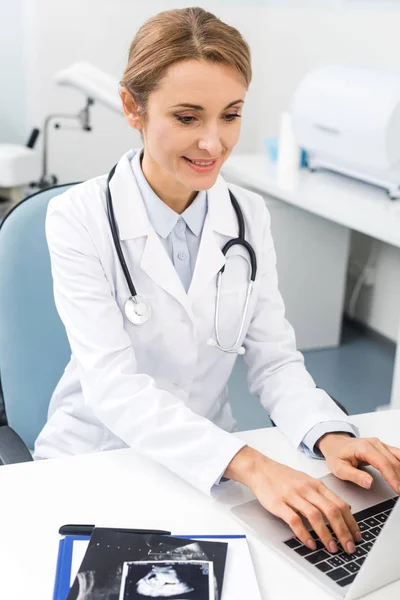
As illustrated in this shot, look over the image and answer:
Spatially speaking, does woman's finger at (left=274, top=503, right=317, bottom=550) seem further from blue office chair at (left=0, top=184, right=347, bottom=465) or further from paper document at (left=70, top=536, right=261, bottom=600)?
blue office chair at (left=0, top=184, right=347, bottom=465)

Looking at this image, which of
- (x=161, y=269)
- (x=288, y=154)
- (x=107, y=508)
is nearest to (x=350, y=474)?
(x=107, y=508)

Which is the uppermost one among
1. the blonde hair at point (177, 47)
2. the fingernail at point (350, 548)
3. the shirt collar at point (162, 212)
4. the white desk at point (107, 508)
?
the blonde hair at point (177, 47)

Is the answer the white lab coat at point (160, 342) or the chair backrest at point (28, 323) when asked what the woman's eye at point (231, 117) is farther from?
the chair backrest at point (28, 323)

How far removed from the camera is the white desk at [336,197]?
195cm

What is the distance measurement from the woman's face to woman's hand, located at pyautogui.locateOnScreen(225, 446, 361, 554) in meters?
0.41

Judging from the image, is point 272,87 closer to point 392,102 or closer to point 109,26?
point 109,26

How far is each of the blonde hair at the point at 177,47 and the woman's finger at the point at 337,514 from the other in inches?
22.7

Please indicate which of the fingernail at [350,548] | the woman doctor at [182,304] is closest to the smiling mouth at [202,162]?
the woman doctor at [182,304]

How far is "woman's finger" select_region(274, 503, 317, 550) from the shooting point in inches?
30.2

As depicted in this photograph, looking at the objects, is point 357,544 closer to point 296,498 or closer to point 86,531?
point 296,498

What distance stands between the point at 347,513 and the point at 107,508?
0.27 meters

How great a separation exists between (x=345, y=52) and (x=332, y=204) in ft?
3.25

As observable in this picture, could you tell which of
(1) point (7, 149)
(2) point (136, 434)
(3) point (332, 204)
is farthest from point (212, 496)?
(1) point (7, 149)

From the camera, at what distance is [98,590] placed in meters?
0.68
